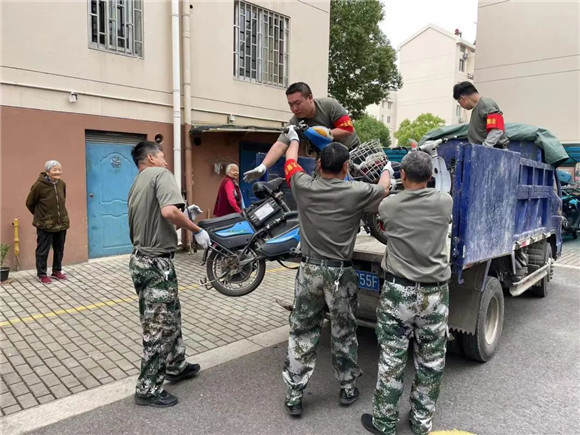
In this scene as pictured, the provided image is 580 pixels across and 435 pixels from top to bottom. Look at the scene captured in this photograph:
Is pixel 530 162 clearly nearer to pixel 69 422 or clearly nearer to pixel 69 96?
pixel 69 422

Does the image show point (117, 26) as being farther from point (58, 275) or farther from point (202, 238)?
point (202, 238)

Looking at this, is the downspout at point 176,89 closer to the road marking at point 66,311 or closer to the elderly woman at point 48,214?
the elderly woman at point 48,214

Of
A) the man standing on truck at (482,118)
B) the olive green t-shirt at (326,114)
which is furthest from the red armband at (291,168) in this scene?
the man standing on truck at (482,118)

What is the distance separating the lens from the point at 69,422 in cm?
308

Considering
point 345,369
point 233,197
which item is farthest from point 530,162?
point 233,197

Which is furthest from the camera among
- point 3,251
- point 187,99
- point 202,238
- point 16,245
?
point 187,99

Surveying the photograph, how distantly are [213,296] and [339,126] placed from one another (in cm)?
331

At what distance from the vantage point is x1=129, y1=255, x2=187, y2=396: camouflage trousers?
3.29 meters

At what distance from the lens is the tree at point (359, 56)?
54.3ft

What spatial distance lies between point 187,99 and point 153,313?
6417mm

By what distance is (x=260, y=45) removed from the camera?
1022 centimetres

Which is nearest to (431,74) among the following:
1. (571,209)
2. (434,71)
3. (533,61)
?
(434,71)

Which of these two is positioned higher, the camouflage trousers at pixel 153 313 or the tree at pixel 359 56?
the tree at pixel 359 56

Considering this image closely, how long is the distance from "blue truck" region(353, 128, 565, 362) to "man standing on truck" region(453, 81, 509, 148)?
363 millimetres
